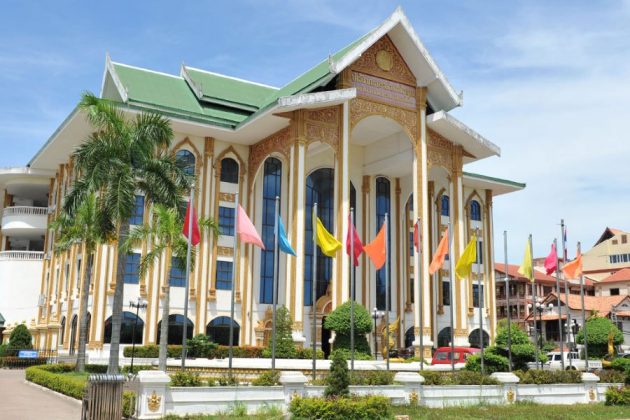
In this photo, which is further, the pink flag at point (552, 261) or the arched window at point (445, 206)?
the arched window at point (445, 206)

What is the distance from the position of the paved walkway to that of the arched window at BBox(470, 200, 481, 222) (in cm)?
2896

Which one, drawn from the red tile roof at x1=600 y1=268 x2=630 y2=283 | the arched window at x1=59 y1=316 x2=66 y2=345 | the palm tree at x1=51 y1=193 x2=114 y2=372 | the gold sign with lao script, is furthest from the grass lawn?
the red tile roof at x1=600 y1=268 x2=630 y2=283

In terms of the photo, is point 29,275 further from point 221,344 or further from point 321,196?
point 321,196

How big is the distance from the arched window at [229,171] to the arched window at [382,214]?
28.3 feet

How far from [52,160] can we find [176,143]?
10.2 metres

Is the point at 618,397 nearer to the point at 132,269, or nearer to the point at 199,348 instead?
the point at 199,348

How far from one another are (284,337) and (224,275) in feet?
18.9

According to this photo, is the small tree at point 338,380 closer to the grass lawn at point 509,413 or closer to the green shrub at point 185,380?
the grass lawn at point 509,413

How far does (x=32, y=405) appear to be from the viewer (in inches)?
683

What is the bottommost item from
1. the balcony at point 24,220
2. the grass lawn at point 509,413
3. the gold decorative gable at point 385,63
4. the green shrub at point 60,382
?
the grass lawn at point 509,413

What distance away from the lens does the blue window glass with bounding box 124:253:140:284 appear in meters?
31.3

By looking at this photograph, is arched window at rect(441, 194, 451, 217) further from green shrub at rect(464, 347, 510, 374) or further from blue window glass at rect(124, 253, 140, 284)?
blue window glass at rect(124, 253, 140, 284)

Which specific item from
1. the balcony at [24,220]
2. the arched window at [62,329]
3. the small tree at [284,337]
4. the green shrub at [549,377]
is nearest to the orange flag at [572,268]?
the green shrub at [549,377]

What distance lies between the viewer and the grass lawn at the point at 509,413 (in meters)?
15.5
